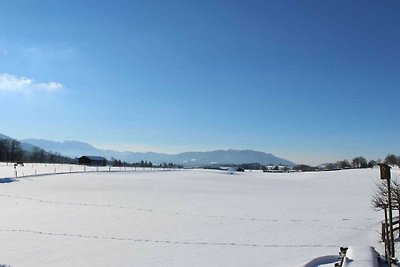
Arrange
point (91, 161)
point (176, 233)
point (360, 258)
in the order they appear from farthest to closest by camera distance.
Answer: point (91, 161) → point (176, 233) → point (360, 258)

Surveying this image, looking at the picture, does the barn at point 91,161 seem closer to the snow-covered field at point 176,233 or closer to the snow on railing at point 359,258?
the snow-covered field at point 176,233

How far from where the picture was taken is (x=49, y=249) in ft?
47.0

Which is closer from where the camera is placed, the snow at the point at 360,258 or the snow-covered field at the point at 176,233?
the snow at the point at 360,258

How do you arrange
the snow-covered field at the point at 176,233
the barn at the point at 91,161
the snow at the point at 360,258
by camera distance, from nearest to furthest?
the snow at the point at 360,258, the snow-covered field at the point at 176,233, the barn at the point at 91,161

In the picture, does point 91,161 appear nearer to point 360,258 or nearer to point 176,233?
point 176,233

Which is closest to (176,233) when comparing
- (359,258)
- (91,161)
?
(359,258)

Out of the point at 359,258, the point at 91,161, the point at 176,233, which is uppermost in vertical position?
the point at 91,161

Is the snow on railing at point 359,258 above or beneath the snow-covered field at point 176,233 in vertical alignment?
above

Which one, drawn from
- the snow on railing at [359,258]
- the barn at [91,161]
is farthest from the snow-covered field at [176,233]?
the barn at [91,161]

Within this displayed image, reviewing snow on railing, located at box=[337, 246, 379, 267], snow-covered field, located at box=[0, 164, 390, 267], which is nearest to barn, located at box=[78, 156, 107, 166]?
snow-covered field, located at box=[0, 164, 390, 267]

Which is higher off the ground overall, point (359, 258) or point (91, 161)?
point (91, 161)

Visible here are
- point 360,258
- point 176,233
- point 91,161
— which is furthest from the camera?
point 91,161

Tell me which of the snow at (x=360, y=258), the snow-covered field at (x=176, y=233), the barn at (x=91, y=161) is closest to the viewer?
the snow at (x=360, y=258)

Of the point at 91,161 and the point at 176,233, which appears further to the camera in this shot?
the point at 91,161
